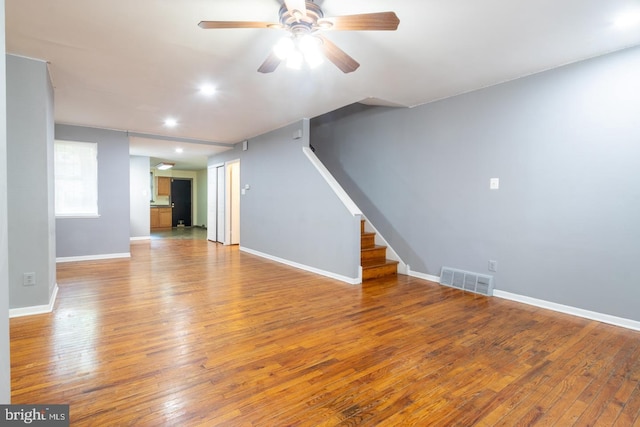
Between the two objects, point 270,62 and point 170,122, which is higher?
point 170,122

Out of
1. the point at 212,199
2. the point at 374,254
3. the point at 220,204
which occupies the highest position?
the point at 212,199

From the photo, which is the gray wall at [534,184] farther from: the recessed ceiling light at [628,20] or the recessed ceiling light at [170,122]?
the recessed ceiling light at [170,122]

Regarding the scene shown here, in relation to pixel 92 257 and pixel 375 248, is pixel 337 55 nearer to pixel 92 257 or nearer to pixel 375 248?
pixel 375 248

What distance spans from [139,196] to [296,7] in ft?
27.1

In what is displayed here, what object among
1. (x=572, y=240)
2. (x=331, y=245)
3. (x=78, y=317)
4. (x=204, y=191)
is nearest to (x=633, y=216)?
(x=572, y=240)

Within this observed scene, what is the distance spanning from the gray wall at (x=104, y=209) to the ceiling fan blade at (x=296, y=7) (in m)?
5.41

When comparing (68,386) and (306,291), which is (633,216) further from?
(68,386)

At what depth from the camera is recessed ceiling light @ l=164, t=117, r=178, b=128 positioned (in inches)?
199

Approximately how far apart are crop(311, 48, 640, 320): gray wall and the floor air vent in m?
0.09

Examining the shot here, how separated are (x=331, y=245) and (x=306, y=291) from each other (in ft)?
3.06

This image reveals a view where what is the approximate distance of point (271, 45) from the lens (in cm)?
258

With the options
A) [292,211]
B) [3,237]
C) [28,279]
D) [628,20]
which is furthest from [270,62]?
[292,211]

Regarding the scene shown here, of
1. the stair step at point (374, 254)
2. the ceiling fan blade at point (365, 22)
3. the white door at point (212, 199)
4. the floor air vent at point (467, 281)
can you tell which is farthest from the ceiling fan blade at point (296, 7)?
the white door at point (212, 199)

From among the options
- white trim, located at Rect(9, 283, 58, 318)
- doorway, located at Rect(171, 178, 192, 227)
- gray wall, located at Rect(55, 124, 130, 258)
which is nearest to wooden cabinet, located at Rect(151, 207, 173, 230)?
doorway, located at Rect(171, 178, 192, 227)
